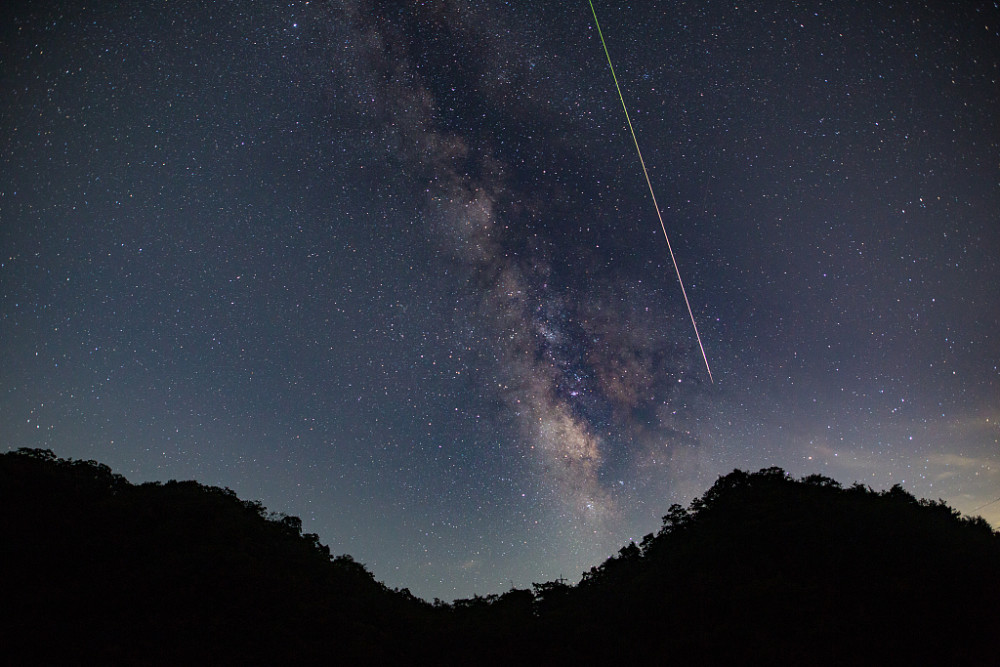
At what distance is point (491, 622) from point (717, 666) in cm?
983

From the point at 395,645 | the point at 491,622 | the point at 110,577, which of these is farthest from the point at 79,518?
the point at 491,622

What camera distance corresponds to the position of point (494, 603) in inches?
844

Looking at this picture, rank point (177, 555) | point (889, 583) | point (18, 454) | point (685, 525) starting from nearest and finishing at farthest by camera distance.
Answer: point (889, 583) → point (177, 555) → point (18, 454) → point (685, 525)

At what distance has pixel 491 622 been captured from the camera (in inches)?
735

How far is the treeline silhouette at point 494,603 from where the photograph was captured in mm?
11484

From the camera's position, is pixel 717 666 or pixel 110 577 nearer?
pixel 717 666

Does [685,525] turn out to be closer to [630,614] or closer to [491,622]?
[630,614]

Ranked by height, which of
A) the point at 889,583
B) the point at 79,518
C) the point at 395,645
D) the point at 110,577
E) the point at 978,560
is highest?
the point at 978,560

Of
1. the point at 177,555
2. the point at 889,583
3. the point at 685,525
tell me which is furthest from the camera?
the point at 685,525

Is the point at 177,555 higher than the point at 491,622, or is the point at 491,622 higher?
the point at 177,555

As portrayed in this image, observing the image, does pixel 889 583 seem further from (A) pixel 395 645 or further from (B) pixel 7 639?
(B) pixel 7 639

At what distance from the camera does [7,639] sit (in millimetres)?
10406

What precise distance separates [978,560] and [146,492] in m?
29.1

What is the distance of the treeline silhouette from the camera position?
37.7 ft
